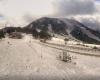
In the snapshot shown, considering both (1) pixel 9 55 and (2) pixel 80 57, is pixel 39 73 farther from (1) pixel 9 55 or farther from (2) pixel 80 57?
(2) pixel 80 57

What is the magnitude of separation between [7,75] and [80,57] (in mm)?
19261

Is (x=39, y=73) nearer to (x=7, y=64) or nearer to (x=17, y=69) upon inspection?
(x=17, y=69)

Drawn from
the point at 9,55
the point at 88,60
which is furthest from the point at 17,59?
the point at 88,60

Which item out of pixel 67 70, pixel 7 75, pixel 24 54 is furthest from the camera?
pixel 24 54

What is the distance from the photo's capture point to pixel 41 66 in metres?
39.2

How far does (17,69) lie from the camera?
120ft

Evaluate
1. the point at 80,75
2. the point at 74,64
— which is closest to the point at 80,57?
the point at 74,64

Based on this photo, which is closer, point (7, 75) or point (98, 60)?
point (7, 75)

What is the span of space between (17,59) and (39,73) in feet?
24.8

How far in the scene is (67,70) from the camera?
38281mm

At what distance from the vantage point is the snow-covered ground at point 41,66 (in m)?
34.0

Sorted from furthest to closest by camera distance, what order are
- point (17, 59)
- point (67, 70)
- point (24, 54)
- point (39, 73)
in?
point (24, 54) < point (17, 59) < point (67, 70) < point (39, 73)

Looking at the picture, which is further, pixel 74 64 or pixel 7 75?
pixel 74 64

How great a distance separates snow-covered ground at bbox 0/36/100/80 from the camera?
3400 cm
